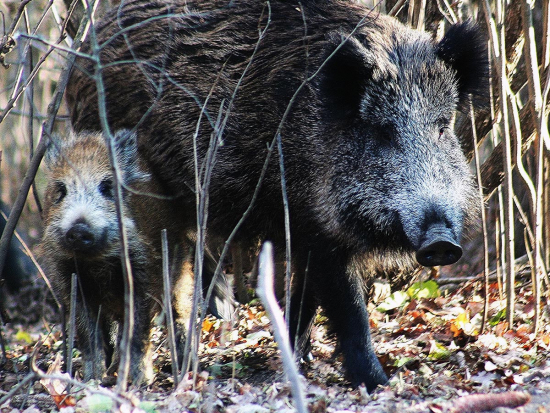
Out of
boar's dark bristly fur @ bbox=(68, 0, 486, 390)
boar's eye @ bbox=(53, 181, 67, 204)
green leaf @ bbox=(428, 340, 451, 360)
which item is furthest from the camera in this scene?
boar's eye @ bbox=(53, 181, 67, 204)

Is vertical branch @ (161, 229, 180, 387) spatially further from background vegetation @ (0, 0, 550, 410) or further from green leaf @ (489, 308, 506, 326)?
green leaf @ (489, 308, 506, 326)

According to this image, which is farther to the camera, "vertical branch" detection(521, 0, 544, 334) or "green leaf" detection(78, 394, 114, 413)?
"vertical branch" detection(521, 0, 544, 334)

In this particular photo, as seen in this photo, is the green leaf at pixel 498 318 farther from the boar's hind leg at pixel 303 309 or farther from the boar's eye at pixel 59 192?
the boar's eye at pixel 59 192

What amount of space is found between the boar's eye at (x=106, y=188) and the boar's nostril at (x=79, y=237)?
0.48 metres

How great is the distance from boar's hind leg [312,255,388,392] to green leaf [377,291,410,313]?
1.19 metres

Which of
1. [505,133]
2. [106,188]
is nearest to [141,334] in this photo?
[106,188]

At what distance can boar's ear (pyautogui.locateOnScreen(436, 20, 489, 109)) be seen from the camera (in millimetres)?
4305

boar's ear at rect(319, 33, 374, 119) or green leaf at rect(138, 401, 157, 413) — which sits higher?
boar's ear at rect(319, 33, 374, 119)

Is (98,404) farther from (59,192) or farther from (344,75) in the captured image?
(344,75)

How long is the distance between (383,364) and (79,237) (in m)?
1.98

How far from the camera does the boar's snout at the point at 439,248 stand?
3.62 metres

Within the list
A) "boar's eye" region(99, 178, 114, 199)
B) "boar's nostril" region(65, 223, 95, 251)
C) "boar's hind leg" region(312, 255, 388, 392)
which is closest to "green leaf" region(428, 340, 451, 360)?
"boar's hind leg" region(312, 255, 388, 392)

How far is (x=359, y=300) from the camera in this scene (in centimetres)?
424

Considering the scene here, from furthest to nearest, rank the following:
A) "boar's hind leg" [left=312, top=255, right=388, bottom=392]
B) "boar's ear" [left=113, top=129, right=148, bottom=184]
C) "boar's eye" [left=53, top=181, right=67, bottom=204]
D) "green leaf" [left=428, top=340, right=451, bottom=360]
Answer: "boar's ear" [left=113, top=129, right=148, bottom=184] → "boar's eye" [left=53, top=181, right=67, bottom=204] → "green leaf" [left=428, top=340, right=451, bottom=360] → "boar's hind leg" [left=312, top=255, right=388, bottom=392]
